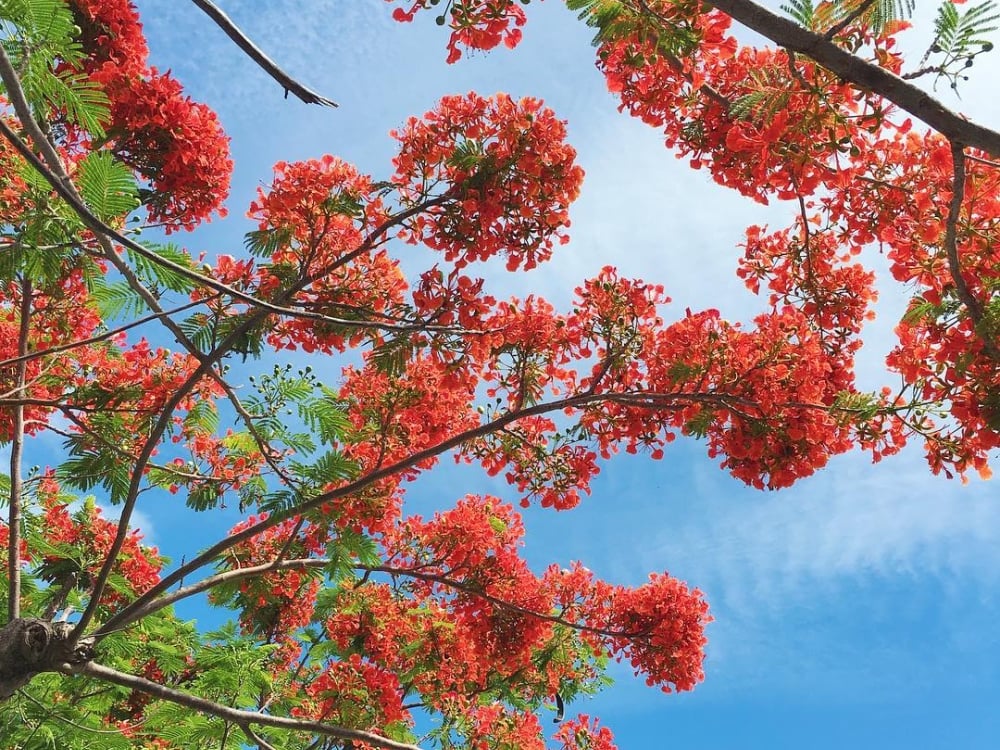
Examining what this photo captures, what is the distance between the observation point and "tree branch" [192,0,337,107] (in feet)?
7.02

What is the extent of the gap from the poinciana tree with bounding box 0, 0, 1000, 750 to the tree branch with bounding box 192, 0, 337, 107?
108cm

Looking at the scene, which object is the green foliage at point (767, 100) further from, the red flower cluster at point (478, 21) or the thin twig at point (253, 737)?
the thin twig at point (253, 737)

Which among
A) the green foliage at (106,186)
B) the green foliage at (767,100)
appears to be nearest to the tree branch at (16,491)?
the green foliage at (106,186)

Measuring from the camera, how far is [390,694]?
680cm

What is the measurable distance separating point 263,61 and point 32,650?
394 cm

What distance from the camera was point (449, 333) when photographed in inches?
184

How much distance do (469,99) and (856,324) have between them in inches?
117

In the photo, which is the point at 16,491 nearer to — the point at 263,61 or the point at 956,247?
the point at 263,61

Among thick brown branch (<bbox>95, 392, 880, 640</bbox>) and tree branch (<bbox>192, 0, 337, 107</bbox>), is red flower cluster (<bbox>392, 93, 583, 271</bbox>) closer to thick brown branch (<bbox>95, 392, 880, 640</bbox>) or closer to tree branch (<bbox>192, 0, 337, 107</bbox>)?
thick brown branch (<bbox>95, 392, 880, 640</bbox>)

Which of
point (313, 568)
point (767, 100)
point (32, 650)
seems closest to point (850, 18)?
point (767, 100)

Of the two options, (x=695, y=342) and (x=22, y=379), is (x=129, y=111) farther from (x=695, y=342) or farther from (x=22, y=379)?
(x=695, y=342)

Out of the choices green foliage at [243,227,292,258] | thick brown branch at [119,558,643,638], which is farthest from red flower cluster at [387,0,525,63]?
thick brown branch at [119,558,643,638]

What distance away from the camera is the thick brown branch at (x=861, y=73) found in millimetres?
2645

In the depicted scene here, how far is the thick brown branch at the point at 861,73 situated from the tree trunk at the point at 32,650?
15.5 feet
